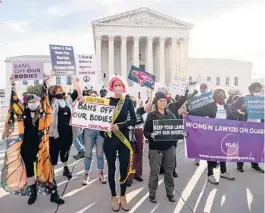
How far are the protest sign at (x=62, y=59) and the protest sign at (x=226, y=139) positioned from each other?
97.7 inches

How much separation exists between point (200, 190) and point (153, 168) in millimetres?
1183

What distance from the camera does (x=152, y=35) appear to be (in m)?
61.6

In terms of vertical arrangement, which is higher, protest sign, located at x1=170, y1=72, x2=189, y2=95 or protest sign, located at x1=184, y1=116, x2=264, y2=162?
protest sign, located at x1=170, y1=72, x2=189, y2=95

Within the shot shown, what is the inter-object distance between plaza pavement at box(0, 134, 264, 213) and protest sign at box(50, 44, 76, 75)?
2108 mm

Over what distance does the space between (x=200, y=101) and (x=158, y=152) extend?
1.98 metres

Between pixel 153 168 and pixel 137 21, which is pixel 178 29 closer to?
pixel 137 21

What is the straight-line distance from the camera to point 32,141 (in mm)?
5449

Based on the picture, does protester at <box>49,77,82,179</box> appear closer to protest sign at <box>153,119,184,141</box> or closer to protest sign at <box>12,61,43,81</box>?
protest sign at <box>12,61,43,81</box>

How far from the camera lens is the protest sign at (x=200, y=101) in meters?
6.96

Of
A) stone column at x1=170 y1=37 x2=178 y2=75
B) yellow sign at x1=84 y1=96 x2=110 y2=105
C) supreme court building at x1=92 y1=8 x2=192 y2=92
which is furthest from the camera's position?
stone column at x1=170 y1=37 x2=178 y2=75

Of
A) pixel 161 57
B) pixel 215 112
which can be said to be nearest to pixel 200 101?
pixel 215 112

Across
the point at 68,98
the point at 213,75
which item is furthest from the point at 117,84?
the point at 213,75

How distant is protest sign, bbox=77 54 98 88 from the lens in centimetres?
762

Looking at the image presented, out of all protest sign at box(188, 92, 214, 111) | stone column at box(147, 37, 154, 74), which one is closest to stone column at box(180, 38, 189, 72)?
stone column at box(147, 37, 154, 74)
